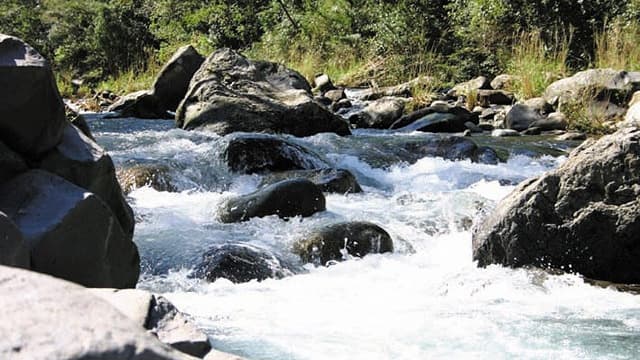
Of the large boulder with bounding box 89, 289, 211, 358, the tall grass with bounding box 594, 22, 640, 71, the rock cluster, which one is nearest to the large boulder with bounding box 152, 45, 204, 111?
the tall grass with bounding box 594, 22, 640, 71

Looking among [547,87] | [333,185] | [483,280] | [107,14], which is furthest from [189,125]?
[107,14]

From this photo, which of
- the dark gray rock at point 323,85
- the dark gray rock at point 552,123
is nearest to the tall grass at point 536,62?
the dark gray rock at point 552,123

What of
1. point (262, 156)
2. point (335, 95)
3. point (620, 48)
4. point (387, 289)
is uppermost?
point (620, 48)

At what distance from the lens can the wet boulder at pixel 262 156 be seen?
27.4 feet

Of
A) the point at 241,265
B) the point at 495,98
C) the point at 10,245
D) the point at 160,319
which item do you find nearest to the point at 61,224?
the point at 10,245

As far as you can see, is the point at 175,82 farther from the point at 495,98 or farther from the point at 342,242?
the point at 342,242

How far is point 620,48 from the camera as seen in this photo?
13.1 m

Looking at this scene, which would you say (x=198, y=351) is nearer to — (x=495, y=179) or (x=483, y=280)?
(x=483, y=280)

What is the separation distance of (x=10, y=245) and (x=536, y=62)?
12.3m

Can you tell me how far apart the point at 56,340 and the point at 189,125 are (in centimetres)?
923

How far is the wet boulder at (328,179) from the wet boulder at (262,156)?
37cm

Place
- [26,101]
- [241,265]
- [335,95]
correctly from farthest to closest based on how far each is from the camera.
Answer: [335,95] < [241,265] < [26,101]

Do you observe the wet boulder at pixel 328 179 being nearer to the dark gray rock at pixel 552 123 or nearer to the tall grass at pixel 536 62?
the dark gray rock at pixel 552 123

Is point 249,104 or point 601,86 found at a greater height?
point 601,86
